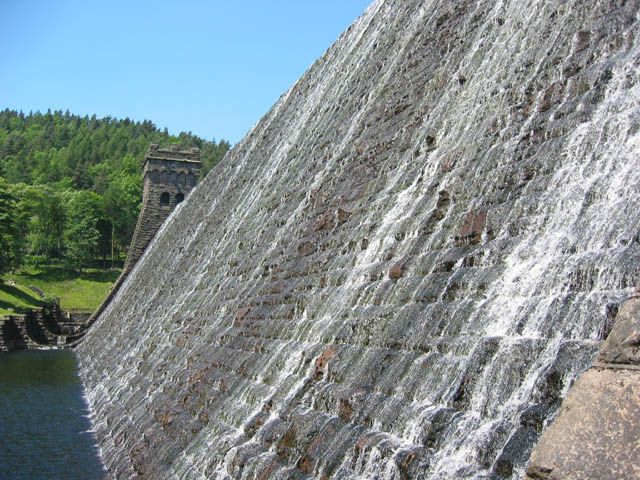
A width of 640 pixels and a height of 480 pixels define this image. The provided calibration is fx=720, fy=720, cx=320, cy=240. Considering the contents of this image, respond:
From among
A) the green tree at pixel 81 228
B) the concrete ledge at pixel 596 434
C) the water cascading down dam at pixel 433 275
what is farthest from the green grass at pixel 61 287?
the concrete ledge at pixel 596 434

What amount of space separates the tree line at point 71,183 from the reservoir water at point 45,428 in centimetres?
2785

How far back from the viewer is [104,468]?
10.6 meters

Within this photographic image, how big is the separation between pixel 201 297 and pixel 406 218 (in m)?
7.66

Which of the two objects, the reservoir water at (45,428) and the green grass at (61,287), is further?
the green grass at (61,287)

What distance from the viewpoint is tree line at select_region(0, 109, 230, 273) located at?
212 ft

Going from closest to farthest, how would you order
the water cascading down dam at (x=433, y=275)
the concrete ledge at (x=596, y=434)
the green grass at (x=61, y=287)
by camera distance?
the concrete ledge at (x=596, y=434), the water cascading down dam at (x=433, y=275), the green grass at (x=61, y=287)

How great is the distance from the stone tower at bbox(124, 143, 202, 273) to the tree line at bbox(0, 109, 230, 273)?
31.1ft

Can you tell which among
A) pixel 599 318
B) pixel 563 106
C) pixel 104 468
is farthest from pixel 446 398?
pixel 104 468

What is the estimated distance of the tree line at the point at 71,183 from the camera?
64750mm

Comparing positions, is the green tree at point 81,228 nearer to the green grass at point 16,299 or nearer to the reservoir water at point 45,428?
the green grass at point 16,299

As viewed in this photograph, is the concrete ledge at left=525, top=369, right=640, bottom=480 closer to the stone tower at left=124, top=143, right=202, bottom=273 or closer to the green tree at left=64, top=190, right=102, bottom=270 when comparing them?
the stone tower at left=124, top=143, right=202, bottom=273

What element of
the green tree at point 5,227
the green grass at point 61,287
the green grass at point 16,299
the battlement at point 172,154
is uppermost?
the battlement at point 172,154

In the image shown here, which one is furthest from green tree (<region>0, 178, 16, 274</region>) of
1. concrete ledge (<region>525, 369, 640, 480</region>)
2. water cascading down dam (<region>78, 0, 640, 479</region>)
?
concrete ledge (<region>525, 369, 640, 480</region>)

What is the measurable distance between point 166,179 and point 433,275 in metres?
43.8
